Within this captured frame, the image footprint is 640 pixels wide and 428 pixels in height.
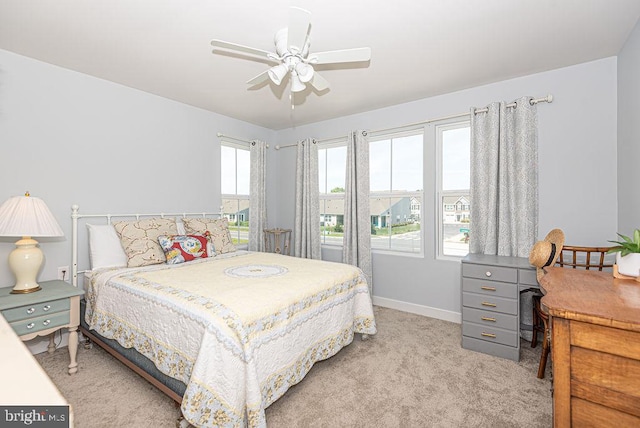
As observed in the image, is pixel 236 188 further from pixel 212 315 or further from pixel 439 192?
pixel 212 315

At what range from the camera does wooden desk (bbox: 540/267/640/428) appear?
1021mm

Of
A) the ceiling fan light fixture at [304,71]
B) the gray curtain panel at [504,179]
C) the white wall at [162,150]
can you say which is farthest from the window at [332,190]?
the ceiling fan light fixture at [304,71]

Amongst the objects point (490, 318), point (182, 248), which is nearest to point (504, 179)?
point (490, 318)

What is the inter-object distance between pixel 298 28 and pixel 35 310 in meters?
2.52

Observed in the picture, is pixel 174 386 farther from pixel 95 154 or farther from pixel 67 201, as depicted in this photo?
pixel 95 154

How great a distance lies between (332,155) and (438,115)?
1548mm

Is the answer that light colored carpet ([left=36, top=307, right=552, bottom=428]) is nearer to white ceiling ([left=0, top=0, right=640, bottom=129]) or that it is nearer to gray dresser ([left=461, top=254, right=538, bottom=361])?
gray dresser ([left=461, top=254, right=538, bottom=361])

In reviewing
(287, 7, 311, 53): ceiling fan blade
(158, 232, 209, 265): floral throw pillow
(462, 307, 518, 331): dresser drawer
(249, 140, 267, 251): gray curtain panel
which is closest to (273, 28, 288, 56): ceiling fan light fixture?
(287, 7, 311, 53): ceiling fan blade

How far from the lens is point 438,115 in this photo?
11.1 ft

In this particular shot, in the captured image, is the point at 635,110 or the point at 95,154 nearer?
the point at 635,110

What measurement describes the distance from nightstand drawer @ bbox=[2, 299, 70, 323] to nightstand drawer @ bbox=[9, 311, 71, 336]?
0.03 metres

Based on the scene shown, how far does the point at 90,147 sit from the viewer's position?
2.83 meters

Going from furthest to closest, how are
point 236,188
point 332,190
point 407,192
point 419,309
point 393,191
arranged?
point 332,190, point 236,188, point 393,191, point 407,192, point 419,309

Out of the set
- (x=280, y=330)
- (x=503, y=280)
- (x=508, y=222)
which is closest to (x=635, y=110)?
(x=508, y=222)
